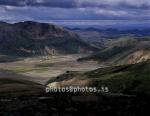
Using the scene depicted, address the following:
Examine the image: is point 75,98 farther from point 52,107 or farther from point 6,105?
point 6,105

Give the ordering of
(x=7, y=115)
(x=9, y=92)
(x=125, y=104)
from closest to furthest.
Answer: (x=7, y=115) < (x=125, y=104) < (x=9, y=92)

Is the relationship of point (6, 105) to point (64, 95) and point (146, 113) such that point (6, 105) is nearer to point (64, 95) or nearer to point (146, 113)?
point (64, 95)

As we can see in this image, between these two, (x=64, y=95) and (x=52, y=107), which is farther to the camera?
(x=64, y=95)

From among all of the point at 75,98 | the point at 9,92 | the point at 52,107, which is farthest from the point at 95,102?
the point at 9,92

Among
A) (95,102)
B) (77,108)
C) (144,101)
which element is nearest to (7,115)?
(77,108)

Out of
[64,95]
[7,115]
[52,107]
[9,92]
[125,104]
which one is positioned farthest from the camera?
[9,92]

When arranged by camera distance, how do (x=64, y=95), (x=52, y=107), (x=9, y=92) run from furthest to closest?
1. (x=9, y=92)
2. (x=64, y=95)
3. (x=52, y=107)
